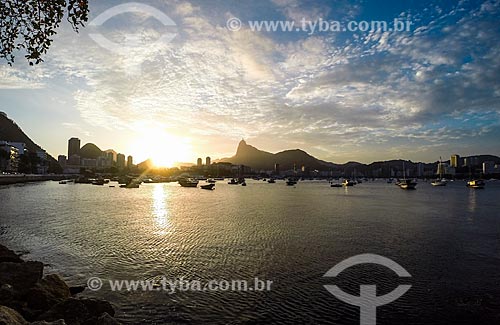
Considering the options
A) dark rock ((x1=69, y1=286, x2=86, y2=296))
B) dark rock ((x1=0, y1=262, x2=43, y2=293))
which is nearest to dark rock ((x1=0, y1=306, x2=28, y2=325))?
dark rock ((x1=0, y1=262, x2=43, y2=293))

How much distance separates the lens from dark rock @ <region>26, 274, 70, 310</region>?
11344 mm

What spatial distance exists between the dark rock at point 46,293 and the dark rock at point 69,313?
1743mm

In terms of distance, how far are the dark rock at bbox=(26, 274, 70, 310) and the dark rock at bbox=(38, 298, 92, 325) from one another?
1.74 m

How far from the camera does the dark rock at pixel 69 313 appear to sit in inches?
385

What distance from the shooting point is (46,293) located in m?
11.8

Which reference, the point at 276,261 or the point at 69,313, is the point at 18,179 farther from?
the point at 69,313

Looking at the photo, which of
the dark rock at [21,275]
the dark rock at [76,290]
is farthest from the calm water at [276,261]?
the dark rock at [21,275]

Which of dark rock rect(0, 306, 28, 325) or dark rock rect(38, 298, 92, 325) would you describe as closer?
dark rock rect(0, 306, 28, 325)

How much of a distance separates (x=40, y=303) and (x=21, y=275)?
108 inches

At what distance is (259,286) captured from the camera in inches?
637

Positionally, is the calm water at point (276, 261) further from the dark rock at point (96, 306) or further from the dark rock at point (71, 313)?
the dark rock at point (71, 313)

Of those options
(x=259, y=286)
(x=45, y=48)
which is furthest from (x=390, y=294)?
(x=45, y=48)

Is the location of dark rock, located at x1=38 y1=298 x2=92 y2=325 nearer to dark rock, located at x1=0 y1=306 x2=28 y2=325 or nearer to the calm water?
dark rock, located at x1=0 y1=306 x2=28 y2=325

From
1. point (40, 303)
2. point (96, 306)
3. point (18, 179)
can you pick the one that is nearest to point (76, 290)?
point (40, 303)
